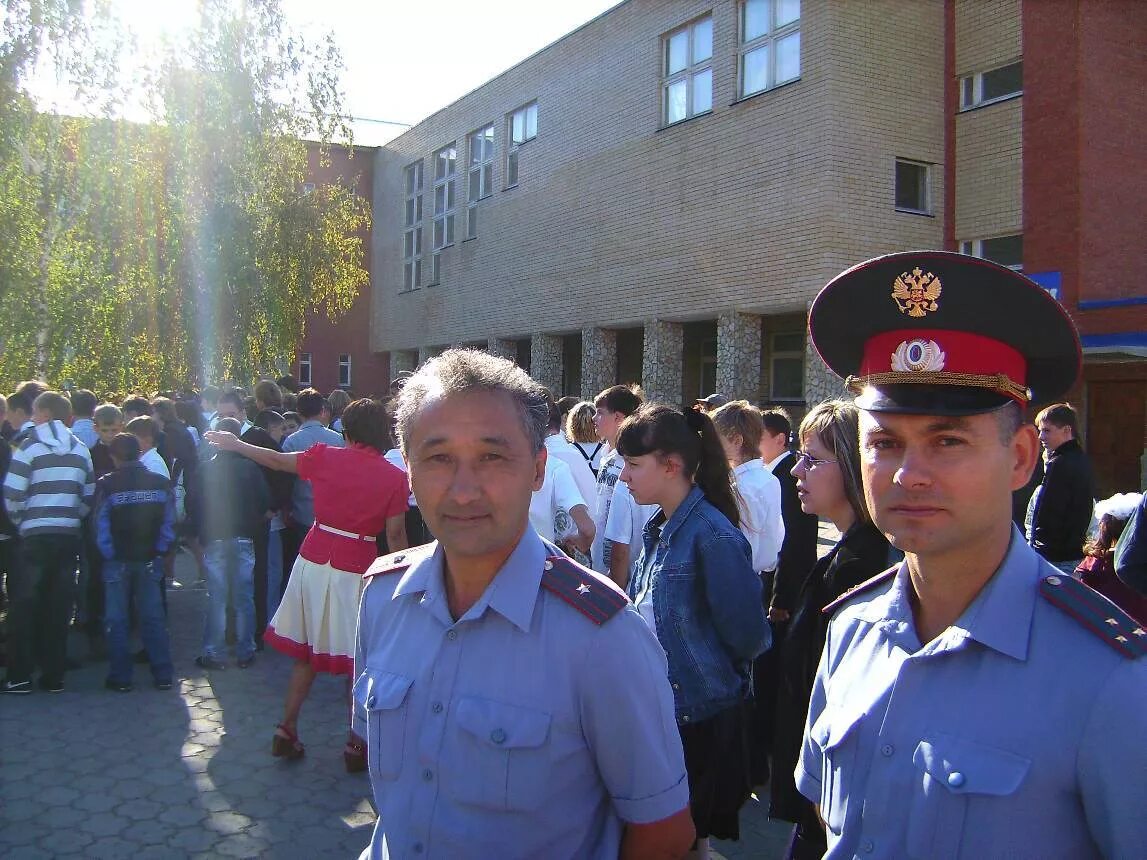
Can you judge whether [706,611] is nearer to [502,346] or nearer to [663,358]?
[663,358]

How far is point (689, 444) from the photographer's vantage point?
3535mm

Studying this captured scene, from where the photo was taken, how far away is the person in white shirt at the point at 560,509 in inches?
222

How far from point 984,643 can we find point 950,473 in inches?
11.8

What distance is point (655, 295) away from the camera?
19.9 meters

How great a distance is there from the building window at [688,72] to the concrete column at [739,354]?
14.6 feet

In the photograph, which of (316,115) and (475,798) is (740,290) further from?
(475,798)

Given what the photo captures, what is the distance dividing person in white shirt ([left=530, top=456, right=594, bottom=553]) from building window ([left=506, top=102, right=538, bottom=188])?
20.5 metres

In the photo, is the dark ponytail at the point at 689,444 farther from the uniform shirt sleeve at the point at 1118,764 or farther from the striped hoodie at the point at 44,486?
the striped hoodie at the point at 44,486

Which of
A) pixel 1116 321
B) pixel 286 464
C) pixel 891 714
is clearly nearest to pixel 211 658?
pixel 286 464

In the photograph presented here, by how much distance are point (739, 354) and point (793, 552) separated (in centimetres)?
1331

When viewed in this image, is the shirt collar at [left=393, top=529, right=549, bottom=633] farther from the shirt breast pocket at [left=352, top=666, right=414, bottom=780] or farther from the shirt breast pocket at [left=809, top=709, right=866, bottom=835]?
the shirt breast pocket at [left=809, top=709, right=866, bottom=835]

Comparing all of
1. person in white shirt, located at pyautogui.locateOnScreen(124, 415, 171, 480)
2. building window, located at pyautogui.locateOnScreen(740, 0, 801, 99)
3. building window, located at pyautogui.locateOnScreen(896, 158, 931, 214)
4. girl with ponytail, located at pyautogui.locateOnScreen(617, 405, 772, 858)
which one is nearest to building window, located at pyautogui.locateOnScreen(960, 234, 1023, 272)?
building window, located at pyautogui.locateOnScreen(896, 158, 931, 214)

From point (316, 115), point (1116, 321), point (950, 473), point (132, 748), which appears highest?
point (316, 115)

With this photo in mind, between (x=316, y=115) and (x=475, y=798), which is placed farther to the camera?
(x=316, y=115)
